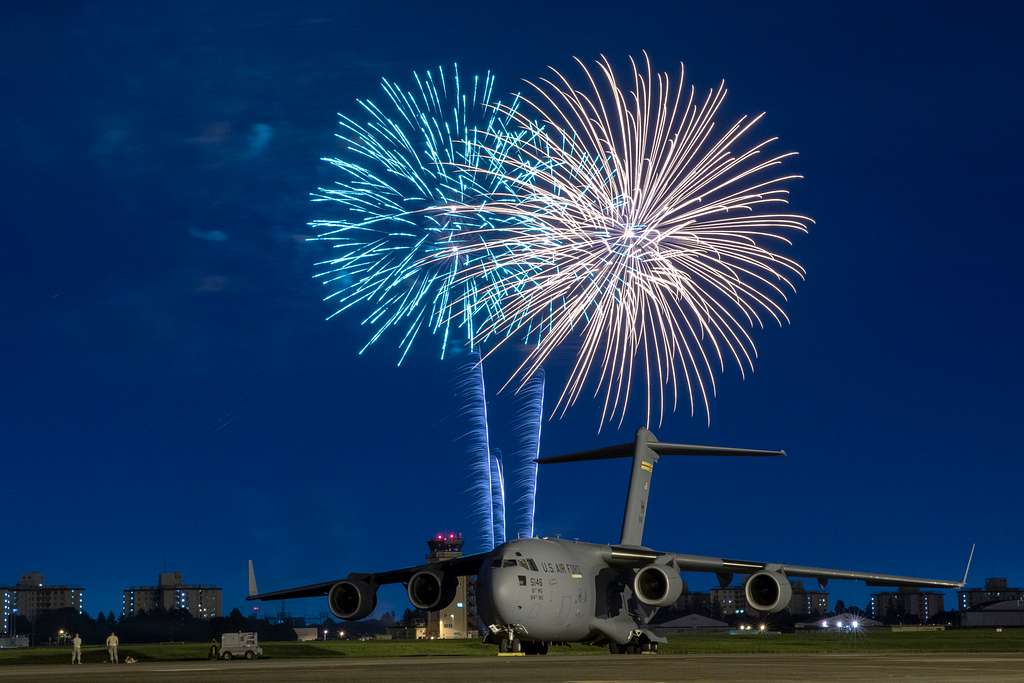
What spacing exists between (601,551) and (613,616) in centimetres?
220

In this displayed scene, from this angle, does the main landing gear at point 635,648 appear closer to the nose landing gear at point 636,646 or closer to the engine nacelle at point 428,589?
the nose landing gear at point 636,646

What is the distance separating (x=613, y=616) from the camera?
4034cm

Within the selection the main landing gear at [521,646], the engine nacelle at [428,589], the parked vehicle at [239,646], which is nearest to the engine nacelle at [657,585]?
the main landing gear at [521,646]

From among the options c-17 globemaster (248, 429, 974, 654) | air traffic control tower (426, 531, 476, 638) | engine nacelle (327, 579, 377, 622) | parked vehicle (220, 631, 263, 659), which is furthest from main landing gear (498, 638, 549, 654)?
air traffic control tower (426, 531, 476, 638)

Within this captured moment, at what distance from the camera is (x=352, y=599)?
40.8 metres

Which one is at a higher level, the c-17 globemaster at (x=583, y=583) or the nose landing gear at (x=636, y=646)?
the c-17 globemaster at (x=583, y=583)

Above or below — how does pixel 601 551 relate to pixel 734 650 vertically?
above

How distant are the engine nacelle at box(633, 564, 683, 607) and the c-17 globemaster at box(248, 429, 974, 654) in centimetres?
3

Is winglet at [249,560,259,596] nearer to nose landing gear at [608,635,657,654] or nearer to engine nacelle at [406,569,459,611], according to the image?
engine nacelle at [406,569,459,611]

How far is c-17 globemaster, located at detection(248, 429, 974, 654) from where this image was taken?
35000 millimetres

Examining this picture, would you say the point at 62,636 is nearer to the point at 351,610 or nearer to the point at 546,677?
the point at 351,610

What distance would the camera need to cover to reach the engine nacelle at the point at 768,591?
39031 millimetres

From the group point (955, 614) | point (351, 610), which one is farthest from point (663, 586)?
point (955, 614)

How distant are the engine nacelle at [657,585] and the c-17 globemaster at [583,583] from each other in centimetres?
3
